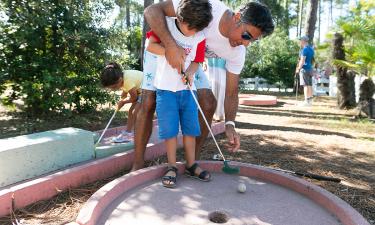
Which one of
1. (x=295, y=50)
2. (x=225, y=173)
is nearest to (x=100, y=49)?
(x=225, y=173)

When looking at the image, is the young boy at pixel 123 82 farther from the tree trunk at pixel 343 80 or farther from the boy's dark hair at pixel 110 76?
the tree trunk at pixel 343 80

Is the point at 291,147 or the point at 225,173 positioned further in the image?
the point at 291,147

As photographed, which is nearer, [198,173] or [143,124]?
[198,173]

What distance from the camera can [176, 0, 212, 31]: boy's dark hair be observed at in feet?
8.75

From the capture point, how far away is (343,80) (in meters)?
9.50

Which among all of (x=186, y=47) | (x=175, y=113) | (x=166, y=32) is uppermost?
(x=166, y=32)

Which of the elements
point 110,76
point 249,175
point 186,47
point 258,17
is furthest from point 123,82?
point 258,17

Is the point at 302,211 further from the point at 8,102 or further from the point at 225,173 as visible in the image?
the point at 8,102

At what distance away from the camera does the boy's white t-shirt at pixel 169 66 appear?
9.86 ft

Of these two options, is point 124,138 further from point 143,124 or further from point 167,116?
point 167,116

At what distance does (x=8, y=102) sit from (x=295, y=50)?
16.1m

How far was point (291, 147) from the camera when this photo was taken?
15.4 ft

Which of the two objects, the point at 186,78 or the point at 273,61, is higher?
the point at 273,61

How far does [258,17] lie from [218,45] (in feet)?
1.86
